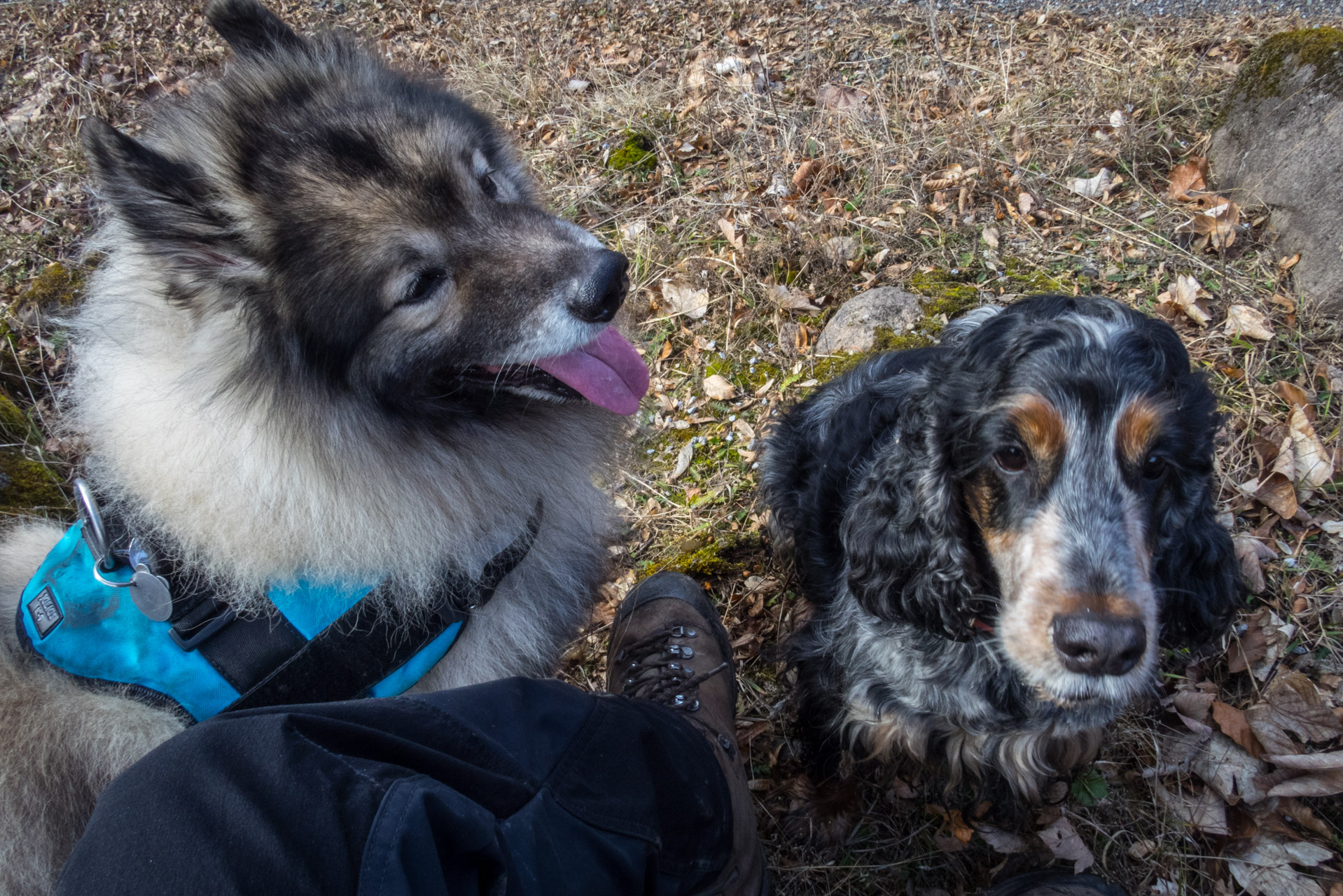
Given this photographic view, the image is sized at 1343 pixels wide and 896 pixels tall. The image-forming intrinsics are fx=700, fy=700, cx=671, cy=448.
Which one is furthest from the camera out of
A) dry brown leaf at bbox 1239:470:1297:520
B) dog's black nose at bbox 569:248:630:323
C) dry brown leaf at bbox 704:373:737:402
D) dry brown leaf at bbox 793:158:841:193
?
dry brown leaf at bbox 793:158:841:193

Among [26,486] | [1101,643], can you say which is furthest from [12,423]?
[1101,643]

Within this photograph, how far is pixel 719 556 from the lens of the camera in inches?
142

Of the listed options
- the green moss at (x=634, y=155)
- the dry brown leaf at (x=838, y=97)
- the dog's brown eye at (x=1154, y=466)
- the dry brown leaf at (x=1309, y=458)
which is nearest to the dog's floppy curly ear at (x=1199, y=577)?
the dog's brown eye at (x=1154, y=466)

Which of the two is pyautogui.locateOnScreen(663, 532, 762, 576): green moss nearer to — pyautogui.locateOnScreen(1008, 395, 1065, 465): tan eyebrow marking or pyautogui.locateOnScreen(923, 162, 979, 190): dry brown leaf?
pyautogui.locateOnScreen(1008, 395, 1065, 465): tan eyebrow marking

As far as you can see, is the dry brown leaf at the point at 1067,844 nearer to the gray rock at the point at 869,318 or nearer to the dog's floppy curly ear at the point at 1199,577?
the dog's floppy curly ear at the point at 1199,577

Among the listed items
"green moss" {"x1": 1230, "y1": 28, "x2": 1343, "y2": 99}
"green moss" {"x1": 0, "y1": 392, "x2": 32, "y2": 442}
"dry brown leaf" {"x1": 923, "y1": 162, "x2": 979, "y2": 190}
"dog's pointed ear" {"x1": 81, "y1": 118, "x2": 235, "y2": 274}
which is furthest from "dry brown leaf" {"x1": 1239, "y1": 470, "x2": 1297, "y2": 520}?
"green moss" {"x1": 0, "y1": 392, "x2": 32, "y2": 442}

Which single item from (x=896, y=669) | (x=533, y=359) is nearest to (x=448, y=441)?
(x=533, y=359)

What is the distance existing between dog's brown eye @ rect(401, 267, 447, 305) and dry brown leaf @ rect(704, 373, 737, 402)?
2208 mm

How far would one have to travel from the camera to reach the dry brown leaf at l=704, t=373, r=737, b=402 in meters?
4.04

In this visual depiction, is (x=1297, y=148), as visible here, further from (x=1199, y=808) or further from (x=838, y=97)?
(x=1199, y=808)

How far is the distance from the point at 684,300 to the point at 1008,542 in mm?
2863

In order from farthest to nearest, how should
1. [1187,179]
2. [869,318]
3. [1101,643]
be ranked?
1. [1187,179]
2. [869,318]
3. [1101,643]

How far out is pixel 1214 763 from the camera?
2.56 meters

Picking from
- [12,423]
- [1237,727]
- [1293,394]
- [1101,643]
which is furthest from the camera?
[12,423]
